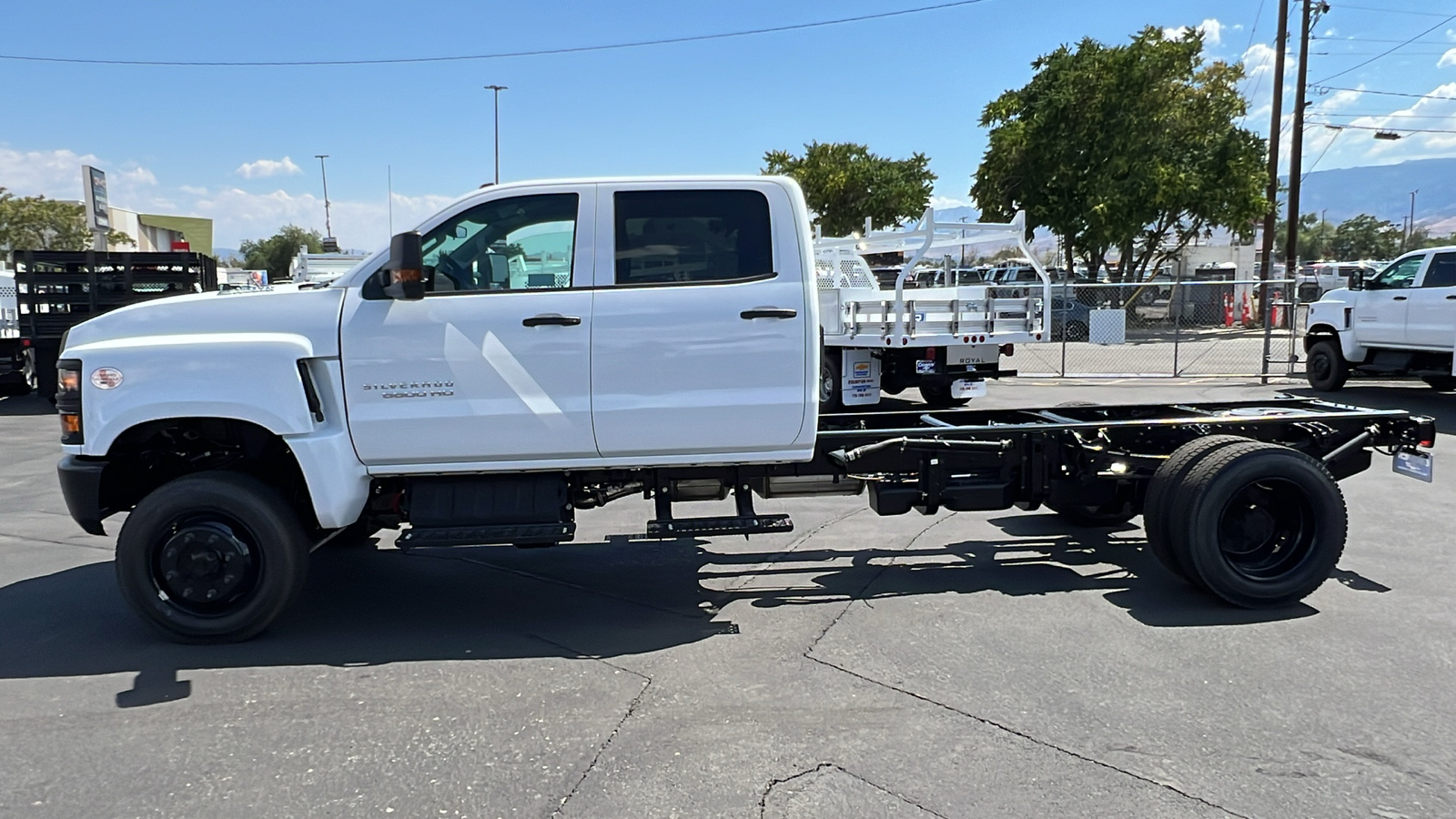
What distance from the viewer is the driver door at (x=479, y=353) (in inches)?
196

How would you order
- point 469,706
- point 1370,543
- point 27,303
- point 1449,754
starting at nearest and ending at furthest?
1. point 1449,754
2. point 469,706
3. point 1370,543
4. point 27,303

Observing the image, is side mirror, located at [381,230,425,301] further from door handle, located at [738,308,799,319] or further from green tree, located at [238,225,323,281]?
green tree, located at [238,225,323,281]

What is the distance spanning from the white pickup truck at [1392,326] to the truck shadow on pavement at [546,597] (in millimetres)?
8920

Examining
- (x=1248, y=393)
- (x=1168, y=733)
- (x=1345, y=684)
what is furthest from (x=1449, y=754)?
(x=1248, y=393)

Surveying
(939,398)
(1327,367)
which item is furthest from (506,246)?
(1327,367)

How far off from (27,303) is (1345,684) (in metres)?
16.9

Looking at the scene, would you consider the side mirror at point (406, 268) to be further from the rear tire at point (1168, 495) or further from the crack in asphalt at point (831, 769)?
the rear tire at point (1168, 495)

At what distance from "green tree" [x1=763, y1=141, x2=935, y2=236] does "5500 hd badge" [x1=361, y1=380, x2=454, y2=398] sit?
39013 mm

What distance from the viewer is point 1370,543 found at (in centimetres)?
683

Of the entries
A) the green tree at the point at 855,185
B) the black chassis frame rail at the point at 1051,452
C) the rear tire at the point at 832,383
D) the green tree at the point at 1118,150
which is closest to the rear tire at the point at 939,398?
the rear tire at the point at 832,383

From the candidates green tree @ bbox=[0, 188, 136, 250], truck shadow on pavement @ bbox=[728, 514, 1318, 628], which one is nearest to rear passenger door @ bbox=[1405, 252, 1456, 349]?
truck shadow on pavement @ bbox=[728, 514, 1318, 628]

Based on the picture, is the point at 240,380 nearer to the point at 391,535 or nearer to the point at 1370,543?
the point at 391,535

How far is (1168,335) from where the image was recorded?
27469mm

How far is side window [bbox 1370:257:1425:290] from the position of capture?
539 inches
